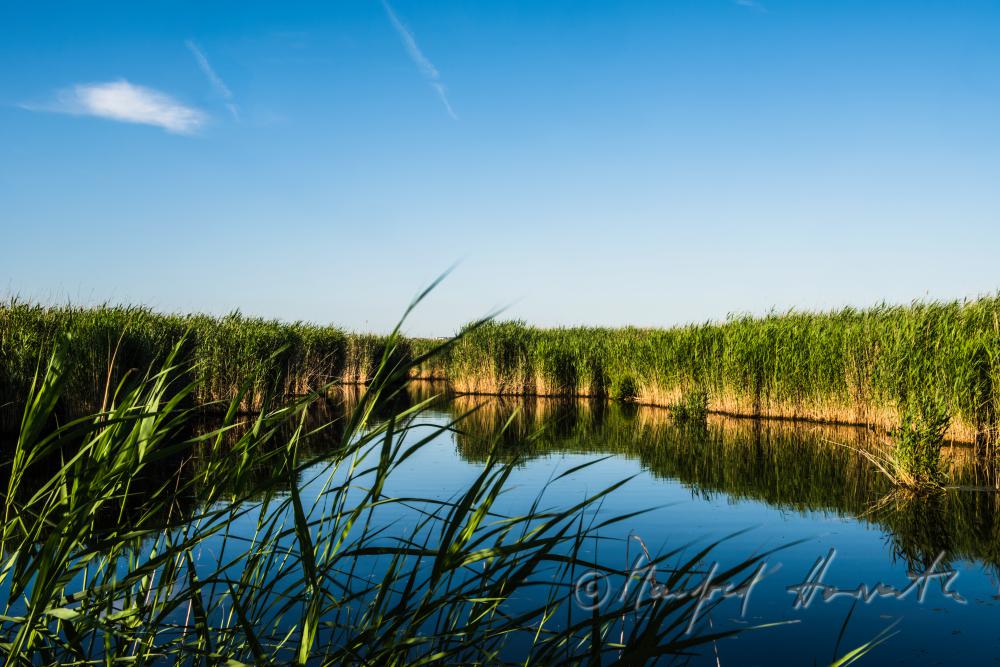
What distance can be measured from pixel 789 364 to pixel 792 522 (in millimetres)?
9579

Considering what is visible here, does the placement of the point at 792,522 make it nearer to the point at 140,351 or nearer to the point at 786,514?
the point at 786,514

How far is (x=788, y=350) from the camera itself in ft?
55.6

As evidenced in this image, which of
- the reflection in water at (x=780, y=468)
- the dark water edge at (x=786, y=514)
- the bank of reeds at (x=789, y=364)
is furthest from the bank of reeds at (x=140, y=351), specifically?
the bank of reeds at (x=789, y=364)

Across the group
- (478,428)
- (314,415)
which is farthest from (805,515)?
(314,415)

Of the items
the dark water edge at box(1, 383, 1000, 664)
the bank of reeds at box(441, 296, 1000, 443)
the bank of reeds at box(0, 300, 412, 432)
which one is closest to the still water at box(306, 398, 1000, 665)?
the dark water edge at box(1, 383, 1000, 664)

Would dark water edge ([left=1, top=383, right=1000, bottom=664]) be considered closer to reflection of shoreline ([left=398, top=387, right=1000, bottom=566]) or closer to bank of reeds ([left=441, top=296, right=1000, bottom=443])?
reflection of shoreline ([left=398, top=387, right=1000, bottom=566])

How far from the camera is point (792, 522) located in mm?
8367

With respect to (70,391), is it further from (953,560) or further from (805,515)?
(953,560)

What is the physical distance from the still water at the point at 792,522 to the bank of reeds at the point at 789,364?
97cm

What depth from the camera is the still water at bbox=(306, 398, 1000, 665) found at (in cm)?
525

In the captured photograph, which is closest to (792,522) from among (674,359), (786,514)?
(786,514)

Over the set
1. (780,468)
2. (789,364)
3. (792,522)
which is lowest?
(792,522)

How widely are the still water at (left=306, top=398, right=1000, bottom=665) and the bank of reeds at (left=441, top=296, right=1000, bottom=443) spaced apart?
97cm

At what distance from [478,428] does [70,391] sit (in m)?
8.75
